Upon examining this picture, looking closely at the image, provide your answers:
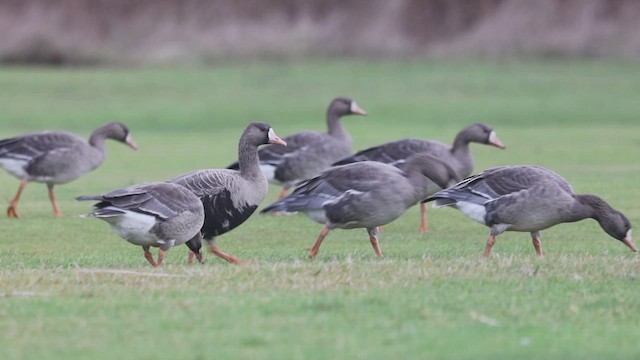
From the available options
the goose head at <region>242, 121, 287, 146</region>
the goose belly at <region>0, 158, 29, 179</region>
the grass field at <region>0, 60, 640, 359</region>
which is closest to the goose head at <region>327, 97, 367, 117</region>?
the grass field at <region>0, 60, 640, 359</region>

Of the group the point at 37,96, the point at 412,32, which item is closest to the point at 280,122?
the point at 37,96

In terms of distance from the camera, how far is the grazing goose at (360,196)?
1214 cm

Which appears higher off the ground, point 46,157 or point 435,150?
point 435,150

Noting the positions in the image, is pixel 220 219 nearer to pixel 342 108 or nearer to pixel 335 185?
pixel 335 185

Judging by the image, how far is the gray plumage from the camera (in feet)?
53.5

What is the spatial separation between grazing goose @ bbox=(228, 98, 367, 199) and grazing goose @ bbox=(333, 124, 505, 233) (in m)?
1.60

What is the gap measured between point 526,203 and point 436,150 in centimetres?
481

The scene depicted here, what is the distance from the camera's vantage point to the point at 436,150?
1659 centimetres

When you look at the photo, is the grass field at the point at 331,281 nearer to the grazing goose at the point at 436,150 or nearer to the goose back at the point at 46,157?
the goose back at the point at 46,157

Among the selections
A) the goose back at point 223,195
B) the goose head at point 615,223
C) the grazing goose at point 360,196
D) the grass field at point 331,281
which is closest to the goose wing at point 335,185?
the grazing goose at point 360,196

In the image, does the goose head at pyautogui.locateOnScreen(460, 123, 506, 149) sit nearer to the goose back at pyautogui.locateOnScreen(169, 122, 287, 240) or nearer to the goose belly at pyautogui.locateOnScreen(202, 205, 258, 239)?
the goose back at pyautogui.locateOnScreen(169, 122, 287, 240)

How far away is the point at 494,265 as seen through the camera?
34.2ft

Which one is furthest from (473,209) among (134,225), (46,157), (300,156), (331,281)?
(46,157)

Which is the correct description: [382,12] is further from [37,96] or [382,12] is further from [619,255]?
[619,255]
